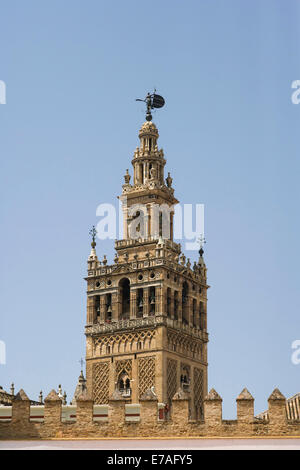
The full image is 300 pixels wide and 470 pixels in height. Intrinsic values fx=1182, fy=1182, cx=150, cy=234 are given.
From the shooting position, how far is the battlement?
47.7 m

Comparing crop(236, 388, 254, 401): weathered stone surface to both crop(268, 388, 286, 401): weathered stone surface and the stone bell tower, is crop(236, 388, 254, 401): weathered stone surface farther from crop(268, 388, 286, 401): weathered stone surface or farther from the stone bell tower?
the stone bell tower

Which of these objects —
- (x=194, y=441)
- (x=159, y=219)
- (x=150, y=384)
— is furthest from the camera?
(x=159, y=219)

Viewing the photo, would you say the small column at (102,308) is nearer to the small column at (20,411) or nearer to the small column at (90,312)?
the small column at (90,312)

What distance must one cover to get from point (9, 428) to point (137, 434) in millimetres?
5511

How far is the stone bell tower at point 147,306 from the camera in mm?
79938

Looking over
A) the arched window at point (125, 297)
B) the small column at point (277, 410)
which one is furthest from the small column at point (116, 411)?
the arched window at point (125, 297)

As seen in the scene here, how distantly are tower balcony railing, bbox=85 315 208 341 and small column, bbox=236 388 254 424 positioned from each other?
104ft

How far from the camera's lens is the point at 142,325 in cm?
8038

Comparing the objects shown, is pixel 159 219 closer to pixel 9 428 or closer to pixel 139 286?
pixel 139 286

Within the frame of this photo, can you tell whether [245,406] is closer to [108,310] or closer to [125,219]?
[108,310]

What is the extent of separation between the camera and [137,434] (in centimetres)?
4828
